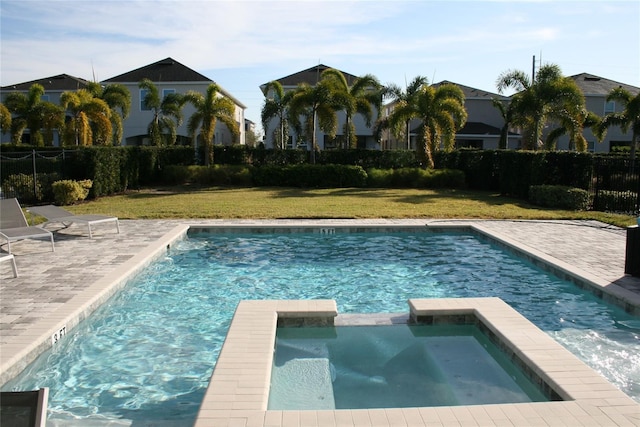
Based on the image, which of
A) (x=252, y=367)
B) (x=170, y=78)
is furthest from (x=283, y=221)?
(x=170, y=78)

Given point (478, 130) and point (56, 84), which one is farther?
point (56, 84)

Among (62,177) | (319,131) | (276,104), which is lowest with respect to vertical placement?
(62,177)

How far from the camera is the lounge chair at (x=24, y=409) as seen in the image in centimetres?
301

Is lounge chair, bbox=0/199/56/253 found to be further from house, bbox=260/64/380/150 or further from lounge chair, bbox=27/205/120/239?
house, bbox=260/64/380/150

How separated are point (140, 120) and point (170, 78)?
4039mm

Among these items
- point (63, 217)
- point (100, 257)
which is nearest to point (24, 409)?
point (100, 257)

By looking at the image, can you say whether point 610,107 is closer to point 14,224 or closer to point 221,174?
point 221,174

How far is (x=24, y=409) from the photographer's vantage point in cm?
304

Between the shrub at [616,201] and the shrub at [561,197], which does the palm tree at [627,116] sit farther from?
the shrub at [561,197]

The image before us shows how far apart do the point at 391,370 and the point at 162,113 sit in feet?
116

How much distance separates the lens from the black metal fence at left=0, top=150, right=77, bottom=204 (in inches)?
703

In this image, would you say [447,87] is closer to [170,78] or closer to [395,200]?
[395,200]

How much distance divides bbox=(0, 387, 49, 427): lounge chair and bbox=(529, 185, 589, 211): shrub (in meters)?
17.3

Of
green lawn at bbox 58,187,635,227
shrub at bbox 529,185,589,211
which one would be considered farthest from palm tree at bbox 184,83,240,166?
shrub at bbox 529,185,589,211
